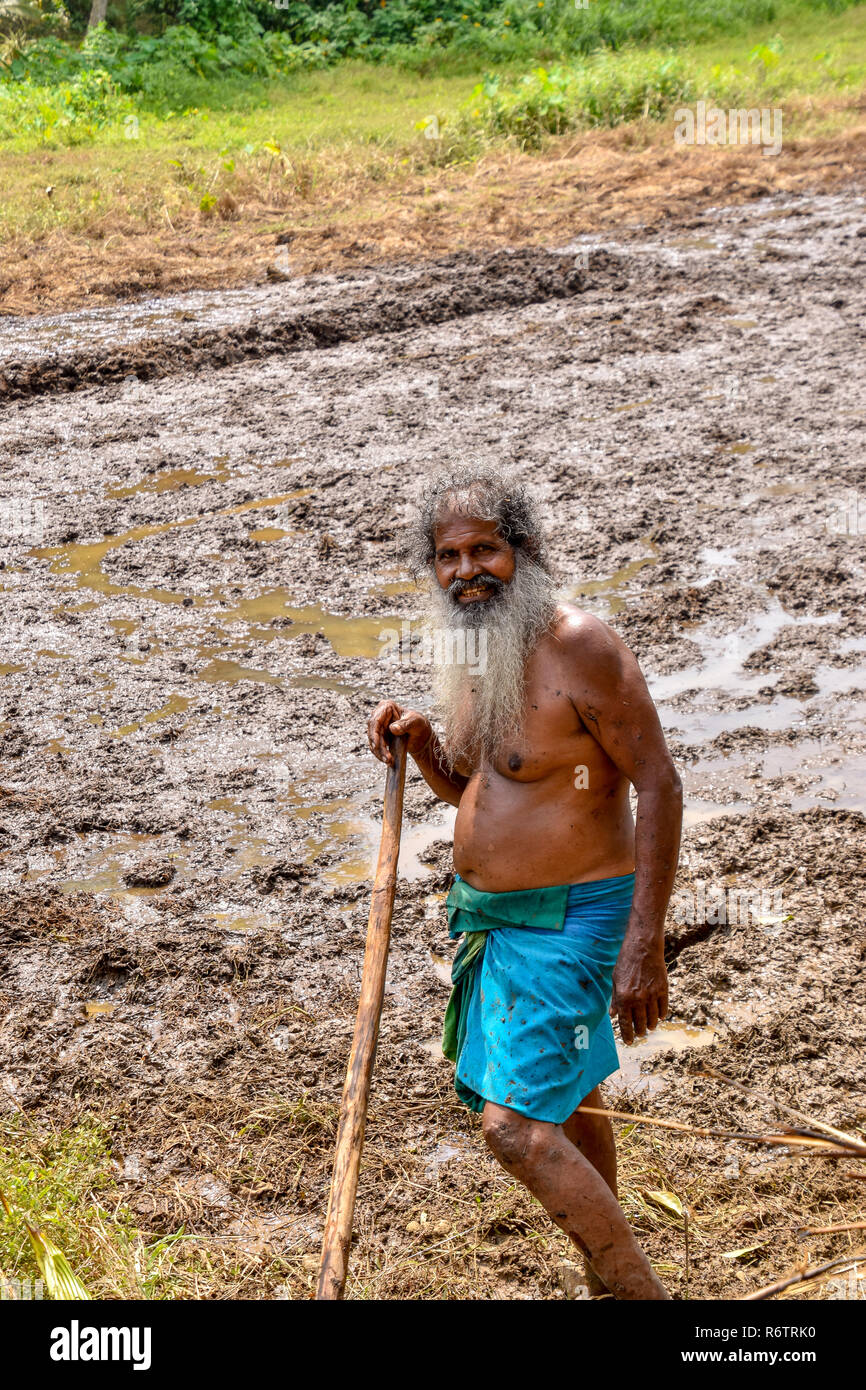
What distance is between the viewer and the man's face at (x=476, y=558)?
3.04m

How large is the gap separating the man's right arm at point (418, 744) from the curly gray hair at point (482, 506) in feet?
1.29

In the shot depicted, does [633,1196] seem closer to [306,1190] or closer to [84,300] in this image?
[306,1190]

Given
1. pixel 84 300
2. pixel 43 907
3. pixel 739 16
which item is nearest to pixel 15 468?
pixel 84 300

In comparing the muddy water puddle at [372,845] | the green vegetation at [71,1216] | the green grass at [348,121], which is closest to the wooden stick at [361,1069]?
the green vegetation at [71,1216]

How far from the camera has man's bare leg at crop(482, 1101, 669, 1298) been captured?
2547 mm

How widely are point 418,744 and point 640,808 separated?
722 mm

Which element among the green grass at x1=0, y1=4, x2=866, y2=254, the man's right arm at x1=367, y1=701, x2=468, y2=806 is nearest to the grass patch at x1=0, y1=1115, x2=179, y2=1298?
the man's right arm at x1=367, y1=701, x2=468, y2=806

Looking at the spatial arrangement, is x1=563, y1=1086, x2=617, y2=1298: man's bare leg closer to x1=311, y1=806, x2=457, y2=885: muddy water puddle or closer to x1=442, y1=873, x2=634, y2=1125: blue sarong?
x1=442, y1=873, x2=634, y2=1125: blue sarong

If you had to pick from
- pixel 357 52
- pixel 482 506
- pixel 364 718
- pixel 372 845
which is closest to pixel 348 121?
pixel 357 52

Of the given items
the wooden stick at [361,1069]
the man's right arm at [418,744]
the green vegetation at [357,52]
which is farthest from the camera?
the green vegetation at [357,52]

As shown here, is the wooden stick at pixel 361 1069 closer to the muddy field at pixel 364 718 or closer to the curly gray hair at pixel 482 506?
the curly gray hair at pixel 482 506

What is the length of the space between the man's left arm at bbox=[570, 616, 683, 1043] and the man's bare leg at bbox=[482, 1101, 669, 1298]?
0.95 feet

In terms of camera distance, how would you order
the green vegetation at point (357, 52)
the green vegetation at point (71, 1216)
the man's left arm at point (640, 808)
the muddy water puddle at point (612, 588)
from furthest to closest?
the green vegetation at point (357, 52), the muddy water puddle at point (612, 588), the green vegetation at point (71, 1216), the man's left arm at point (640, 808)

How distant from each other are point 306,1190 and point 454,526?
1.79m
